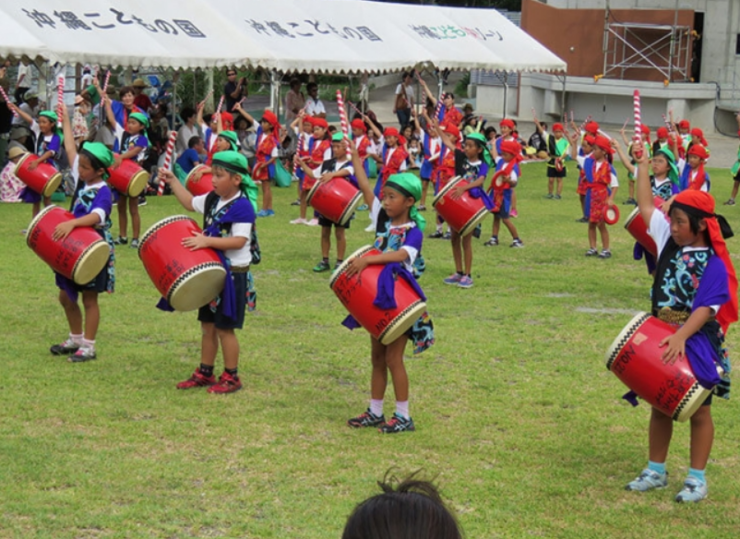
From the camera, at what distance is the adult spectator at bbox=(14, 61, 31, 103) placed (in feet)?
58.6

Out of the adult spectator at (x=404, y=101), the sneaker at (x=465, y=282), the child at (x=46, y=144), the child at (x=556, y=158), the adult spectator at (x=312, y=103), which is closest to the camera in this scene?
the sneaker at (x=465, y=282)

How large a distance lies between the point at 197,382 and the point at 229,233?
1.01 metres

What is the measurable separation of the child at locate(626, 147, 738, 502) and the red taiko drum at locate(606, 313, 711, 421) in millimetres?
40

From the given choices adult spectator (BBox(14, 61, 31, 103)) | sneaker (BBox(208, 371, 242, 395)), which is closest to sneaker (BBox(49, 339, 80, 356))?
sneaker (BBox(208, 371, 242, 395))

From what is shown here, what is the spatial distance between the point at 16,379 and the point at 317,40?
40.7ft

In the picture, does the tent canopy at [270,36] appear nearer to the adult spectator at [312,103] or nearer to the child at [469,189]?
the adult spectator at [312,103]

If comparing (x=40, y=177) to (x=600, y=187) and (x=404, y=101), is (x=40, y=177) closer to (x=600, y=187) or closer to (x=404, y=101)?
(x=600, y=187)

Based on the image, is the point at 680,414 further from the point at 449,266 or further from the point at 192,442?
the point at 449,266

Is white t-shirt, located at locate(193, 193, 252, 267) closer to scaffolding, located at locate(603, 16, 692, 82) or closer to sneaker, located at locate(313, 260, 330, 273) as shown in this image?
sneaker, located at locate(313, 260, 330, 273)

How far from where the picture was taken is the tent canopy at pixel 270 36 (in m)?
14.7

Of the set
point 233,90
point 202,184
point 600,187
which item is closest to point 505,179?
point 600,187

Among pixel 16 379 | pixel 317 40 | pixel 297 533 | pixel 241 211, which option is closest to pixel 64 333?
pixel 16 379

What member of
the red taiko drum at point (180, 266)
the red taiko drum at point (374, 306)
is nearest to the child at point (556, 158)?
the red taiko drum at point (180, 266)

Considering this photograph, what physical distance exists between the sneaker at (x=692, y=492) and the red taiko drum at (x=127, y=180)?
24.6ft
